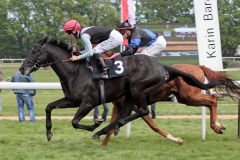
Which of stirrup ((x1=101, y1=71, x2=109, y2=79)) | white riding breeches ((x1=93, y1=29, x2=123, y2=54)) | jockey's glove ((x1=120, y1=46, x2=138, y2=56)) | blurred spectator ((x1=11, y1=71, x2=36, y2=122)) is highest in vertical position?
white riding breeches ((x1=93, y1=29, x2=123, y2=54))

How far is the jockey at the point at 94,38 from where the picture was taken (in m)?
8.02

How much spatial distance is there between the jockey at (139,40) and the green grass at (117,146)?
1562 millimetres

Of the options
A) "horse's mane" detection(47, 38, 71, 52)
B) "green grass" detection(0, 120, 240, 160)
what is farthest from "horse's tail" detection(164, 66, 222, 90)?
"horse's mane" detection(47, 38, 71, 52)

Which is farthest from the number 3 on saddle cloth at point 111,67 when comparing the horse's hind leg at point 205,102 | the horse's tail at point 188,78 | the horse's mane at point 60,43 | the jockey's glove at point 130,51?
the horse's hind leg at point 205,102

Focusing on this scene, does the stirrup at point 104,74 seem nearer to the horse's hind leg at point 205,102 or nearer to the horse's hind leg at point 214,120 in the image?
the horse's hind leg at point 205,102

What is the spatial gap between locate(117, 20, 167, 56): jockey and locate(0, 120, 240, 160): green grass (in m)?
1.56

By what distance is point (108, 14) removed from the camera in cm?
6900

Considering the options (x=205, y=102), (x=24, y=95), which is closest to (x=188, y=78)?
(x=205, y=102)

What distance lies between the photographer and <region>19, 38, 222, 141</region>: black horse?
26.4 ft

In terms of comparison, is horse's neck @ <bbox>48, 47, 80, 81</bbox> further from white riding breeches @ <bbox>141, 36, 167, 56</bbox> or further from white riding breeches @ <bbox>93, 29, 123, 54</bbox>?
white riding breeches @ <bbox>141, 36, 167, 56</bbox>

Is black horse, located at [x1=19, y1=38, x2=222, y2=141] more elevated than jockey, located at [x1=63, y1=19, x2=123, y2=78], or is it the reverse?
jockey, located at [x1=63, y1=19, x2=123, y2=78]

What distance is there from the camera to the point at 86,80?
8102 mm

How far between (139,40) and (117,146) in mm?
1760

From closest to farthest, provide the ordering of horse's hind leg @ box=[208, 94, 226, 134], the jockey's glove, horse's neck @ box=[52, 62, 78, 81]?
horse's neck @ box=[52, 62, 78, 81]
the jockey's glove
horse's hind leg @ box=[208, 94, 226, 134]
